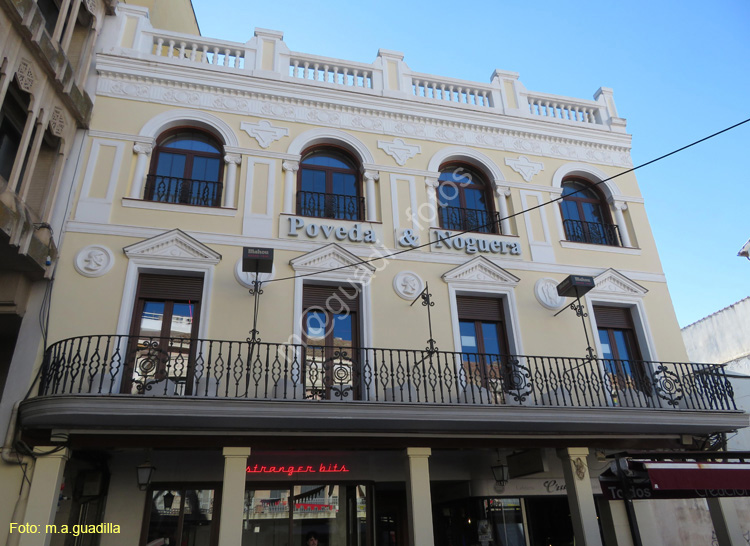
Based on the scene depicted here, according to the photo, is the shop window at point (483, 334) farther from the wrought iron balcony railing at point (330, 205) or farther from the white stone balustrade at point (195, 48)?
the white stone balustrade at point (195, 48)

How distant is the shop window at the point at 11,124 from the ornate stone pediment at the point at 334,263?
16.6 ft

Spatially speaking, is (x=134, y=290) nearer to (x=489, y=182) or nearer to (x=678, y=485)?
(x=489, y=182)

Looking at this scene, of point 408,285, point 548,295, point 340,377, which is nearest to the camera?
point 340,377

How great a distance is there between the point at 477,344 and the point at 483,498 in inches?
119

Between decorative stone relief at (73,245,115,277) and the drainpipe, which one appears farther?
decorative stone relief at (73,245,115,277)

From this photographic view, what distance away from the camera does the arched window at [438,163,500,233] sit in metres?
12.2

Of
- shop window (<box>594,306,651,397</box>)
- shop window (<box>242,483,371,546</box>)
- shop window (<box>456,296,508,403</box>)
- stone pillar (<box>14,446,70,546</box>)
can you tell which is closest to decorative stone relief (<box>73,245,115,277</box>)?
stone pillar (<box>14,446,70,546</box>)

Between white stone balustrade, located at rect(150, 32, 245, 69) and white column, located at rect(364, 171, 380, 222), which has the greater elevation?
white stone balustrade, located at rect(150, 32, 245, 69)

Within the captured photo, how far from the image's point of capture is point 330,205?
11.7 metres

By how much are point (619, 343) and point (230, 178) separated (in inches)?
355

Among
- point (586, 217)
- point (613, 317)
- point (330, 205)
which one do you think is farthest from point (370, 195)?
point (613, 317)

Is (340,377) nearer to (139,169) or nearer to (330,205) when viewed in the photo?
(330,205)

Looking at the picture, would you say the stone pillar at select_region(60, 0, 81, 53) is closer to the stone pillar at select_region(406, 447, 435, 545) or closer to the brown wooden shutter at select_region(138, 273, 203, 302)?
the brown wooden shutter at select_region(138, 273, 203, 302)

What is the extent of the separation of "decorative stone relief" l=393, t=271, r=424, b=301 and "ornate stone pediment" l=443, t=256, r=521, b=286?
963mm
